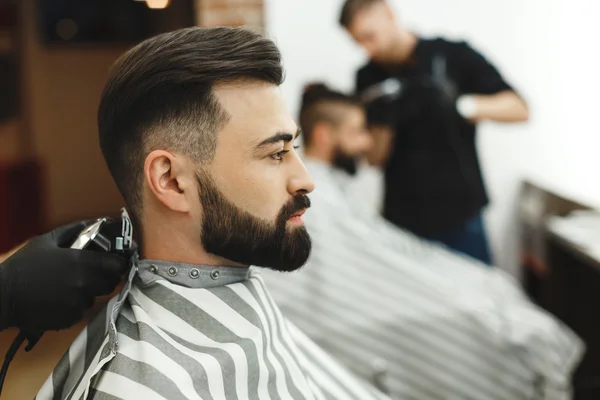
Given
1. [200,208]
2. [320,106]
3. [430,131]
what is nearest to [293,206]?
[200,208]

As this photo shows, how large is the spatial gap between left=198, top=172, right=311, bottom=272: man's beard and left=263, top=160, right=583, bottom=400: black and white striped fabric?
1129 mm

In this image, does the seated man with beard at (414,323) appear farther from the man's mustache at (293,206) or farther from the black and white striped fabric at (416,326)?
the man's mustache at (293,206)

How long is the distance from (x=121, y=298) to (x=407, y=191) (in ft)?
7.13

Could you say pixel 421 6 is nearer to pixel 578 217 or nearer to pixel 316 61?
pixel 316 61

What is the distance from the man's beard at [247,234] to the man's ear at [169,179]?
0.08 ft

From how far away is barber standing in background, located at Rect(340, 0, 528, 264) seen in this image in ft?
9.52

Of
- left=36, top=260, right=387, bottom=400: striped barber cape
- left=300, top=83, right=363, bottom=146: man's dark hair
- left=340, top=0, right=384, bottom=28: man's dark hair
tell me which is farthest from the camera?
left=340, top=0, right=384, bottom=28: man's dark hair

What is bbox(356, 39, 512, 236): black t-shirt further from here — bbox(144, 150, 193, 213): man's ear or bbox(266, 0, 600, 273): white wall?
bbox(144, 150, 193, 213): man's ear

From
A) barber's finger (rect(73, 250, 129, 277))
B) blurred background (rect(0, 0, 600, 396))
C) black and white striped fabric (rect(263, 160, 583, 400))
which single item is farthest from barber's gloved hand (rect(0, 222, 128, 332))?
blurred background (rect(0, 0, 600, 396))

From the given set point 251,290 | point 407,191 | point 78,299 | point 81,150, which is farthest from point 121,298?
point 81,150

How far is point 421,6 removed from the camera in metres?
2.93

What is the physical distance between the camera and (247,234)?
36.8 inches

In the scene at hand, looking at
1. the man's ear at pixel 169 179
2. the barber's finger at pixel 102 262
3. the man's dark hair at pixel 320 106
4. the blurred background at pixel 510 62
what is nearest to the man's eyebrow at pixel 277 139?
the man's ear at pixel 169 179

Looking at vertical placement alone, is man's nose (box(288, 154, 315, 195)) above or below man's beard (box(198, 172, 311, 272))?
above
